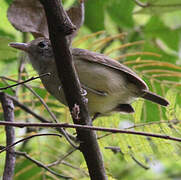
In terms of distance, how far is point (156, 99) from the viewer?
3.00m

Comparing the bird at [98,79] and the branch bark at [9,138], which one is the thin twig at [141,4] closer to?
the bird at [98,79]

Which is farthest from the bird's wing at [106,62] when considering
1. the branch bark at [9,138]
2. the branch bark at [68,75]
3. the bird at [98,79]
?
the branch bark at [68,75]

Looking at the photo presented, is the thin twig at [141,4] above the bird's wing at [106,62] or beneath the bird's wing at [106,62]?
above

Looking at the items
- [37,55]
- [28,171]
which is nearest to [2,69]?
[37,55]

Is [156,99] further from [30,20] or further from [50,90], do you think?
[30,20]

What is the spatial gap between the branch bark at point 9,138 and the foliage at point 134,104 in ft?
0.61

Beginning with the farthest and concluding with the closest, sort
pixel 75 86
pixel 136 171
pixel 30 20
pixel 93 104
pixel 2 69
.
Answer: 1. pixel 136 171
2. pixel 2 69
3. pixel 93 104
4. pixel 30 20
5. pixel 75 86

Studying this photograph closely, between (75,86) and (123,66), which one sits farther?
(123,66)

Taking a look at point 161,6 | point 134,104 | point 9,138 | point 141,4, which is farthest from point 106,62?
point 9,138

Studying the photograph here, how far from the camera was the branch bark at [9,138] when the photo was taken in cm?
213

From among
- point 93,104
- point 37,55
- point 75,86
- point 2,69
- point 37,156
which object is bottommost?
point 75,86

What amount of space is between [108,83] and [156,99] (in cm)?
39

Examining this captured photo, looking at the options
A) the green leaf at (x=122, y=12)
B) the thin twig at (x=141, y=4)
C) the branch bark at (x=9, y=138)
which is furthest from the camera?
the green leaf at (x=122, y=12)

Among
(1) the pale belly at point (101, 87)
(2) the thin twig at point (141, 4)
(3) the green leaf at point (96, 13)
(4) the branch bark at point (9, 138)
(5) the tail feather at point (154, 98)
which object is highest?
(3) the green leaf at point (96, 13)
